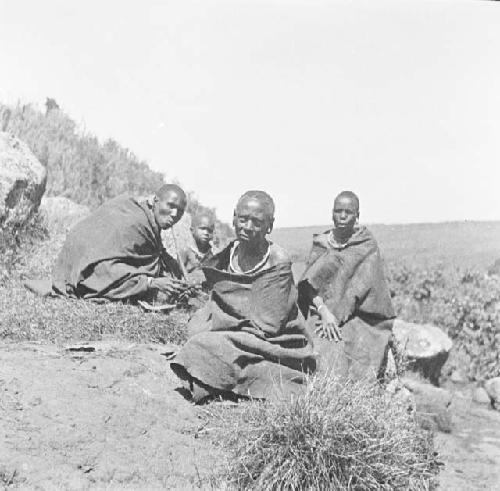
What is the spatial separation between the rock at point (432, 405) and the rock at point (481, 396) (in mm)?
2223

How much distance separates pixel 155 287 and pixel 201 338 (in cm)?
257

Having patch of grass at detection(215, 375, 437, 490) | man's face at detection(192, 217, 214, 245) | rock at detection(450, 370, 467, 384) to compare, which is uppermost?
man's face at detection(192, 217, 214, 245)

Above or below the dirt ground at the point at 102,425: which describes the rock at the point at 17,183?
above

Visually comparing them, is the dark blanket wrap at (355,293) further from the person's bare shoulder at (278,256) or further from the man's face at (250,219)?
the man's face at (250,219)

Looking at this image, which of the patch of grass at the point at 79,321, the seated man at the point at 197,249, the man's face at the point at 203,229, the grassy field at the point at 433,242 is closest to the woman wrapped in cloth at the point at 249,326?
the patch of grass at the point at 79,321

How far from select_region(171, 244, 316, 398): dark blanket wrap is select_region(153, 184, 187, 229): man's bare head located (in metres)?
2.12

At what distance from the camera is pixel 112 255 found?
8.18 metres

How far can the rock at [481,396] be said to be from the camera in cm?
1172

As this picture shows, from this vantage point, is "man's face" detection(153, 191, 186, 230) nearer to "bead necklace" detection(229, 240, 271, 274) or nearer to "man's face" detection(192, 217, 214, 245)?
"man's face" detection(192, 217, 214, 245)

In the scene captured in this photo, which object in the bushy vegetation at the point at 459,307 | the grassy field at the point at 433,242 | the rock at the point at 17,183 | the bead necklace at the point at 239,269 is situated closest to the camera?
the bead necklace at the point at 239,269

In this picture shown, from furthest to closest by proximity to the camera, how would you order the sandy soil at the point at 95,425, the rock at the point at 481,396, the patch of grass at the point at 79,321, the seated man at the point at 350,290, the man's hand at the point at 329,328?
the rock at the point at 481,396 → the seated man at the point at 350,290 → the patch of grass at the point at 79,321 → the man's hand at the point at 329,328 → the sandy soil at the point at 95,425

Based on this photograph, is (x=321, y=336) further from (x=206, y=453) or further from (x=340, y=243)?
(x=206, y=453)

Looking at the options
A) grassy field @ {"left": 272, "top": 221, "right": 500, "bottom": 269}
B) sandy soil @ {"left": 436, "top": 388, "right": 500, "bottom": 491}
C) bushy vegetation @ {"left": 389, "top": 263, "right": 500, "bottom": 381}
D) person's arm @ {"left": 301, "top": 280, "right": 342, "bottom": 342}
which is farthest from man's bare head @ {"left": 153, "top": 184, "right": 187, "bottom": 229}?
grassy field @ {"left": 272, "top": 221, "right": 500, "bottom": 269}

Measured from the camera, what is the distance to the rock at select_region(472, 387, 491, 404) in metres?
11.7
